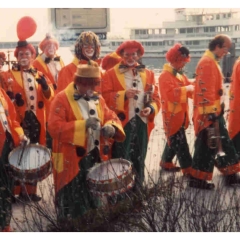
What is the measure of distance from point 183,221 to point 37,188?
1.12 metres

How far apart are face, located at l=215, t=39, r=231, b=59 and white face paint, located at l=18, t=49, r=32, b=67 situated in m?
1.35

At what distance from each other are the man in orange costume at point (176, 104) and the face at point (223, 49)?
221 mm

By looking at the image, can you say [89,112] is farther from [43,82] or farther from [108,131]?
[43,82]

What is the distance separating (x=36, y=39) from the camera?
5.47m

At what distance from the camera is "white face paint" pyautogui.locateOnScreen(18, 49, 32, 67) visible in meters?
5.55

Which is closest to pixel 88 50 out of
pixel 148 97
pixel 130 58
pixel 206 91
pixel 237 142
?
pixel 130 58

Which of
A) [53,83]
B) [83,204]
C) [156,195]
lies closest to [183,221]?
[156,195]

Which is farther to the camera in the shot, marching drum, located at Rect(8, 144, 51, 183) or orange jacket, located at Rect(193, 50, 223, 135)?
orange jacket, located at Rect(193, 50, 223, 135)

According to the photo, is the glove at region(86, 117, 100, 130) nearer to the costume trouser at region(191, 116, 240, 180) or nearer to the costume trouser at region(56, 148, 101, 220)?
the costume trouser at region(56, 148, 101, 220)

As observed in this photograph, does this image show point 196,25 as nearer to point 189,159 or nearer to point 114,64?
point 114,64

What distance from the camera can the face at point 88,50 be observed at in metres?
5.38

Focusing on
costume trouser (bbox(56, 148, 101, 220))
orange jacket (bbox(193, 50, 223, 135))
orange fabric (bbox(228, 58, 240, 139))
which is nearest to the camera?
costume trouser (bbox(56, 148, 101, 220))

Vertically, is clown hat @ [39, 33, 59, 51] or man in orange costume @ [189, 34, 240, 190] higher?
clown hat @ [39, 33, 59, 51]

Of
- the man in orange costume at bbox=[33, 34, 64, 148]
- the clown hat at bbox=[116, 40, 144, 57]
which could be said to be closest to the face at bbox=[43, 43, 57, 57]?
the man in orange costume at bbox=[33, 34, 64, 148]
